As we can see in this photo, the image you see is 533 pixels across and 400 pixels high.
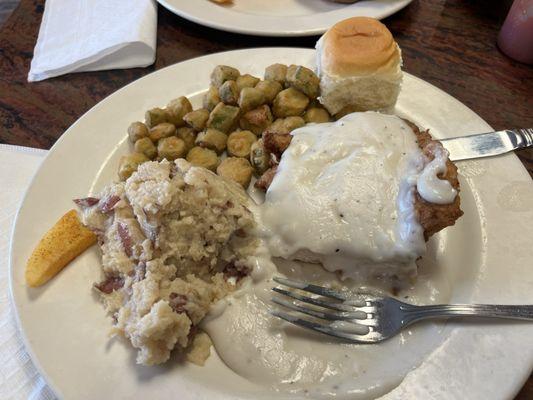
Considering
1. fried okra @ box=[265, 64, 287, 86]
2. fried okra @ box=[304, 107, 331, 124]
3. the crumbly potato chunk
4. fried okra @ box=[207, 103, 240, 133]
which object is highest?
fried okra @ box=[265, 64, 287, 86]

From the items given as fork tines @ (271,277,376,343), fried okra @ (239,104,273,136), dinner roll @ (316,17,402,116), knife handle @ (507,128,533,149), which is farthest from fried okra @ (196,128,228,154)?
knife handle @ (507,128,533,149)

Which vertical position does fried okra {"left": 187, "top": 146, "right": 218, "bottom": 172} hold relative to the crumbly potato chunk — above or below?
above

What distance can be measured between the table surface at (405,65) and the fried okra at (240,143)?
868 mm

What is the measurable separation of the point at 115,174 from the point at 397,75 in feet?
4.33

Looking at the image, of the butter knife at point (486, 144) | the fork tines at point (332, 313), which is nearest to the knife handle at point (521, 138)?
the butter knife at point (486, 144)

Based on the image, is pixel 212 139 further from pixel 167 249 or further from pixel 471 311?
pixel 471 311

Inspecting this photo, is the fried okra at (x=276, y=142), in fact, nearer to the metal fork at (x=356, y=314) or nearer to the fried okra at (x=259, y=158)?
the fried okra at (x=259, y=158)

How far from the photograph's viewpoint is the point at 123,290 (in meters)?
1.56

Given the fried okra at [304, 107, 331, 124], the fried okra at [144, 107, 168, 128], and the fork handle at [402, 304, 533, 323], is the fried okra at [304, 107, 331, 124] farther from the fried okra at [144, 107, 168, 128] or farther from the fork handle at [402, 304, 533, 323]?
the fork handle at [402, 304, 533, 323]

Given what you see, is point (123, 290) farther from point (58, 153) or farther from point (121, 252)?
point (58, 153)

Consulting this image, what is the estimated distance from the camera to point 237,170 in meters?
1.94

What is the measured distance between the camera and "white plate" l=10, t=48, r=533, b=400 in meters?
1.40

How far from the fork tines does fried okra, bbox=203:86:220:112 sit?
93 cm

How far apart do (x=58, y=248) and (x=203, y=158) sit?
684 millimetres
